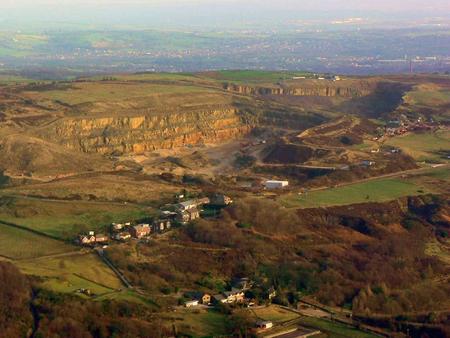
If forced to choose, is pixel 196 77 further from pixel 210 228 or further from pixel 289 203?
pixel 210 228

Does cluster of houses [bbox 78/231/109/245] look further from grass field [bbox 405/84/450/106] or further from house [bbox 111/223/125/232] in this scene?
grass field [bbox 405/84/450/106]

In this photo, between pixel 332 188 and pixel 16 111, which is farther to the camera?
pixel 16 111

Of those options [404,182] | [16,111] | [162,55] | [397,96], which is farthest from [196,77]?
[162,55]

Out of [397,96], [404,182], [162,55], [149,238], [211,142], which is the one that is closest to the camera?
[149,238]

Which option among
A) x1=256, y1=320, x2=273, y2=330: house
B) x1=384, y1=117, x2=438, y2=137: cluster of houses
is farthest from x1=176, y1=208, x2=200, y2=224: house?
x1=384, y1=117, x2=438, y2=137: cluster of houses

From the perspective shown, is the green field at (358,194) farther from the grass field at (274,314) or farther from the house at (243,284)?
the grass field at (274,314)
